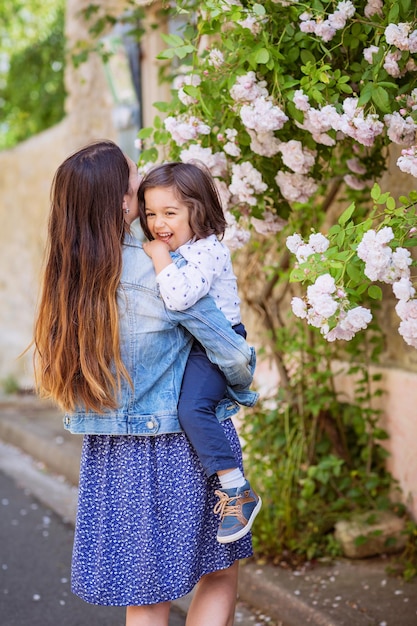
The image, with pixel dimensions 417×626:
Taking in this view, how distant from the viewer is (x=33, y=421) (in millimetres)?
7117

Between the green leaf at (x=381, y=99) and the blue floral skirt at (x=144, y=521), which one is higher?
the green leaf at (x=381, y=99)

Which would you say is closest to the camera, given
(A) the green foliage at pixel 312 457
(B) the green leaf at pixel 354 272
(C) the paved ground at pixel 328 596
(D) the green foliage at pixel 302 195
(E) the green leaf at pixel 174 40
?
(B) the green leaf at pixel 354 272

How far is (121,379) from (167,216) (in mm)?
461

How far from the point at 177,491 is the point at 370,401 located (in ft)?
6.01

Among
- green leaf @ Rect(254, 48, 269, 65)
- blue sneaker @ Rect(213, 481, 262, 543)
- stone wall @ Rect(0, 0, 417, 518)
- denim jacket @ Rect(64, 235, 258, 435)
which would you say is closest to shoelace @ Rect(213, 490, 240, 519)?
blue sneaker @ Rect(213, 481, 262, 543)

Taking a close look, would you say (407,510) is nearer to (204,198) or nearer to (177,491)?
(177,491)

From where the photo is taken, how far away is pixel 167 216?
2281 millimetres

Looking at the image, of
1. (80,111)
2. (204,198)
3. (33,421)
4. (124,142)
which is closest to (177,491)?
(204,198)

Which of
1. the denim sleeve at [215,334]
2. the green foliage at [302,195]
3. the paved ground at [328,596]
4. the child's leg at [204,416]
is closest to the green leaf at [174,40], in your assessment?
the green foliage at [302,195]

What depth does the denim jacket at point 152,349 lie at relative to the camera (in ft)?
7.12

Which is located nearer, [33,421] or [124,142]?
[124,142]

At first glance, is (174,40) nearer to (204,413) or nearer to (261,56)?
(261,56)

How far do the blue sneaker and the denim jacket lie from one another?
0.23 metres

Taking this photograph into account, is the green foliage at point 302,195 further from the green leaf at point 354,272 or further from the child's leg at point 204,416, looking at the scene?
the child's leg at point 204,416
